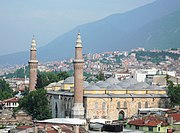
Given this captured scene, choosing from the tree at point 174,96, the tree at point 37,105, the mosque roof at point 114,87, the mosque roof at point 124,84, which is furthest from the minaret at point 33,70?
the tree at point 174,96

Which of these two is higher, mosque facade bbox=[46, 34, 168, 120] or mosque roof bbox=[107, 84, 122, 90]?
mosque roof bbox=[107, 84, 122, 90]

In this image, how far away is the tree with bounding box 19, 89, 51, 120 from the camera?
44.1 meters

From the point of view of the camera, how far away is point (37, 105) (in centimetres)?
4462

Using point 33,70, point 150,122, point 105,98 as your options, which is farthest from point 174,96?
point 150,122

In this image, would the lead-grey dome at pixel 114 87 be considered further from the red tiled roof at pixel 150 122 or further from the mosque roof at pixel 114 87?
the red tiled roof at pixel 150 122

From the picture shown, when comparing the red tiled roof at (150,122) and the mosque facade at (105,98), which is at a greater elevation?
the mosque facade at (105,98)

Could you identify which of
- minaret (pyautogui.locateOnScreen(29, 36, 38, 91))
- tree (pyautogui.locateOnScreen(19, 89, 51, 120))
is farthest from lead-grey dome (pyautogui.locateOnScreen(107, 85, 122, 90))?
minaret (pyautogui.locateOnScreen(29, 36, 38, 91))

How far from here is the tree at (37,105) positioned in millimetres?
44094

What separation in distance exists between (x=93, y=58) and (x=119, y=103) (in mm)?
154598

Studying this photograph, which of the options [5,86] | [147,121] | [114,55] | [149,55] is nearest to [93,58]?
[114,55]

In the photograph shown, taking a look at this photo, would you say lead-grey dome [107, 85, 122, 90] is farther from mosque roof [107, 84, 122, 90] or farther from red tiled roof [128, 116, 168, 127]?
red tiled roof [128, 116, 168, 127]

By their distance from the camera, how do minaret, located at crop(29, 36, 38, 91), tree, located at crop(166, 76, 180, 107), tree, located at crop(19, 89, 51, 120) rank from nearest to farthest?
tree, located at crop(166, 76, 180, 107)
tree, located at crop(19, 89, 51, 120)
minaret, located at crop(29, 36, 38, 91)

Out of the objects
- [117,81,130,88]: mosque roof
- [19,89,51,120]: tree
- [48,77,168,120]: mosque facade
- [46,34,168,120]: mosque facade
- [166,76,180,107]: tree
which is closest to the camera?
[46,34,168,120]: mosque facade

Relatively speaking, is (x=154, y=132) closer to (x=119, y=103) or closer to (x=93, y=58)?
(x=119, y=103)
